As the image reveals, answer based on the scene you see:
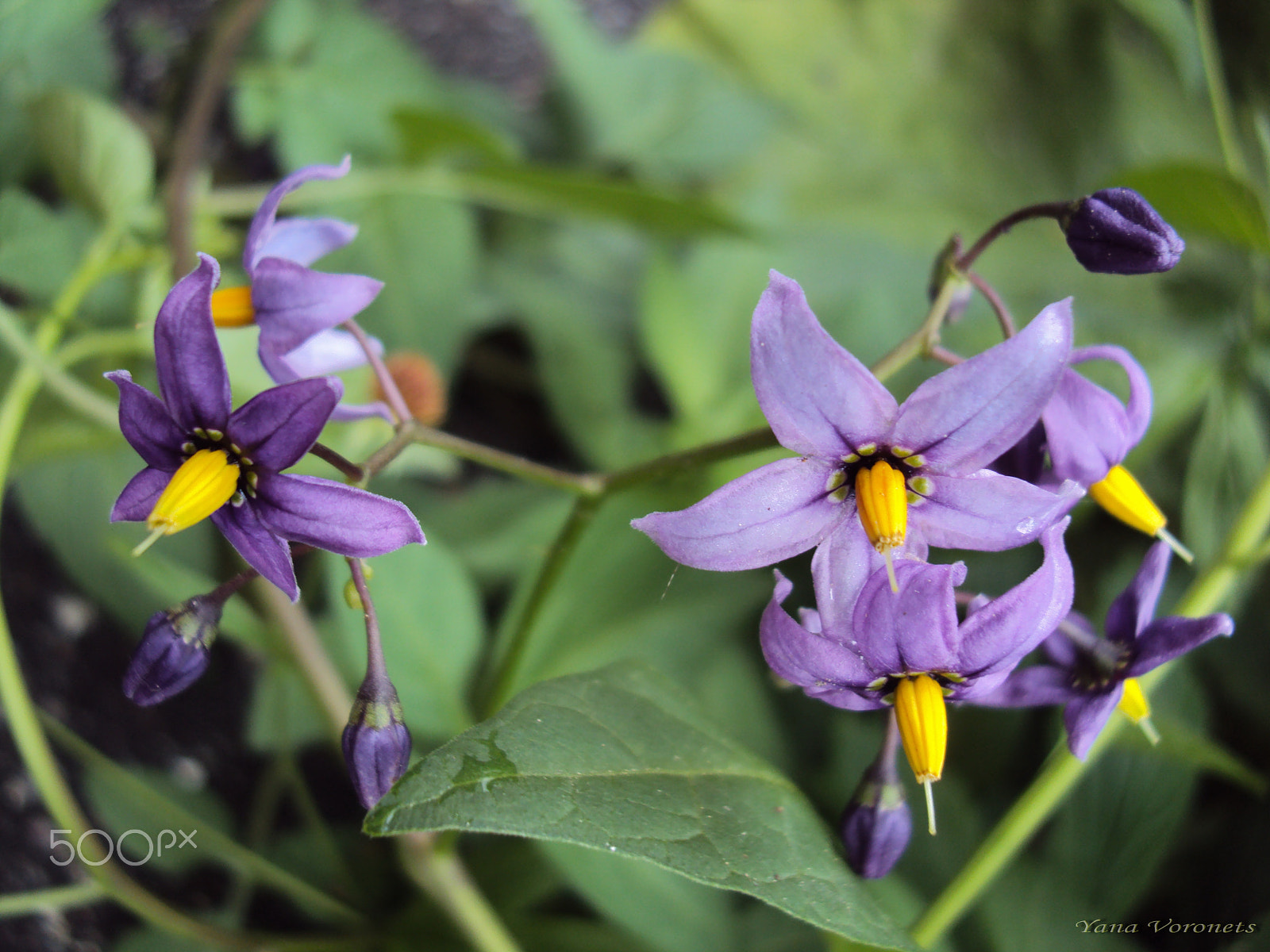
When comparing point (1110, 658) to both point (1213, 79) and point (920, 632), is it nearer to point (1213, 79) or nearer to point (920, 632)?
point (920, 632)

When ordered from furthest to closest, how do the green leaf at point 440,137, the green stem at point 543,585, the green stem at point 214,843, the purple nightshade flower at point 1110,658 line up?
the green leaf at point 440,137
the green stem at point 214,843
the green stem at point 543,585
the purple nightshade flower at point 1110,658

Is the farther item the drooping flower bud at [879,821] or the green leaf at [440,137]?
the green leaf at [440,137]

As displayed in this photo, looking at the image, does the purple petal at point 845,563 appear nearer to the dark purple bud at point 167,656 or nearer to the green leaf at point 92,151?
the dark purple bud at point 167,656

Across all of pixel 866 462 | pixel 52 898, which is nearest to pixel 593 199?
pixel 866 462

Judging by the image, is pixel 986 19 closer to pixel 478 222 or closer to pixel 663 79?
pixel 663 79

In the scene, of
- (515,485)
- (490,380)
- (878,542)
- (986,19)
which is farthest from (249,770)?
(986,19)

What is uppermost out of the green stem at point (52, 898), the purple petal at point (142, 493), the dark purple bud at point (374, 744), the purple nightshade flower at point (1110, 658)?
the purple petal at point (142, 493)

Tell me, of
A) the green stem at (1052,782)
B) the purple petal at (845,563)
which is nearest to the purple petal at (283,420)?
the purple petal at (845,563)
